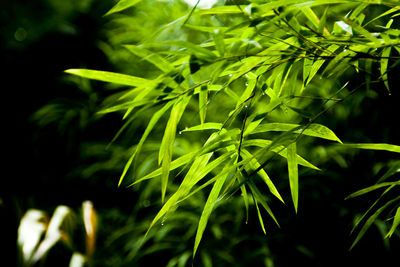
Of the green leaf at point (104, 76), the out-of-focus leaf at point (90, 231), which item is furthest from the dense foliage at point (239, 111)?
the out-of-focus leaf at point (90, 231)

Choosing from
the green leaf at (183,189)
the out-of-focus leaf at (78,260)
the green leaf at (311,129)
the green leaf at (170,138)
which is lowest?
the out-of-focus leaf at (78,260)

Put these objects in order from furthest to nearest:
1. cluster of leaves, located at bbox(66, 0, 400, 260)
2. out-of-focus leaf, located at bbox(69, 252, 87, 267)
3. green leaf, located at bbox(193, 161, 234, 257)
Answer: out-of-focus leaf, located at bbox(69, 252, 87, 267) < green leaf, located at bbox(193, 161, 234, 257) < cluster of leaves, located at bbox(66, 0, 400, 260)

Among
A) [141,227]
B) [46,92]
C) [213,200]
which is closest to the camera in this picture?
[213,200]

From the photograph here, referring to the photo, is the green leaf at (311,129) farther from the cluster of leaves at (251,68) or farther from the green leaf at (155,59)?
the green leaf at (155,59)

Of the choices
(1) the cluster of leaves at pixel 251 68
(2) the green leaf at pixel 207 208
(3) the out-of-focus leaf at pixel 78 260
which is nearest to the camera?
(1) the cluster of leaves at pixel 251 68

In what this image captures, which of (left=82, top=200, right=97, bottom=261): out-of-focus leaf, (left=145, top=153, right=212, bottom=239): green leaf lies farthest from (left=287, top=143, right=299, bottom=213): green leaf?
(left=82, top=200, right=97, bottom=261): out-of-focus leaf

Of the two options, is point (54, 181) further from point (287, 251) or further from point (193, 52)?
point (193, 52)

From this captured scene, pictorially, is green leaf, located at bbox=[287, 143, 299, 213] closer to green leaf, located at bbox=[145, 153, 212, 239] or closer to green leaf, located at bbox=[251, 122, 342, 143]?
green leaf, located at bbox=[251, 122, 342, 143]

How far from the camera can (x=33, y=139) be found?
1744mm

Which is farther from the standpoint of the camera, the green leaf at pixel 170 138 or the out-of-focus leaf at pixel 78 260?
the out-of-focus leaf at pixel 78 260

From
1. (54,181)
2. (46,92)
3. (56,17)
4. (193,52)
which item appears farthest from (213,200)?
(56,17)

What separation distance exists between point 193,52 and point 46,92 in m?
1.69

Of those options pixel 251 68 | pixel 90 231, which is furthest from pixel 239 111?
pixel 90 231

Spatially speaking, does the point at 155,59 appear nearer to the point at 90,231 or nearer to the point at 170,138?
the point at 170,138
